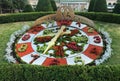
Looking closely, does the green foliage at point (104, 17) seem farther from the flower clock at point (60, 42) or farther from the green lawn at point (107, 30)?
the flower clock at point (60, 42)

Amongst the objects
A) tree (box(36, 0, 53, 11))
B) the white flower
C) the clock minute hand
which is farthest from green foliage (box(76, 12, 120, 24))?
the clock minute hand

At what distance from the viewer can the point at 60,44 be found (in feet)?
47.5

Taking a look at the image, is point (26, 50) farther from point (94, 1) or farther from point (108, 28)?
point (94, 1)

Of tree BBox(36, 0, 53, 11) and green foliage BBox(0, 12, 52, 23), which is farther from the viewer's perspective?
tree BBox(36, 0, 53, 11)

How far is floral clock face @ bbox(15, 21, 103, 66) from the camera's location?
13.7 m

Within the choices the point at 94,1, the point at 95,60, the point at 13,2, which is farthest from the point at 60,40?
the point at 13,2

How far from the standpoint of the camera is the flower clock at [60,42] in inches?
539

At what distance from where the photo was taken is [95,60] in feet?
44.2

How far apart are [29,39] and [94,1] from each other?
6.09 m

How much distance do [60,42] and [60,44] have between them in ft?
0.57

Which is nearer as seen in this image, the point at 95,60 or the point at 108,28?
the point at 95,60

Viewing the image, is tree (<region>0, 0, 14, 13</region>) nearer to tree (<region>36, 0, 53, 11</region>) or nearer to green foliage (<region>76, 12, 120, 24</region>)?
tree (<region>36, 0, 53, 11</region>)

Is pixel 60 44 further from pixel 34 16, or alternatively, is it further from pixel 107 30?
pixel 34 16

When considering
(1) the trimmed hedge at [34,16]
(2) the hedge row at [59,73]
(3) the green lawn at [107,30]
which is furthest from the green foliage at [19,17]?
(2) the hedge row at [59,73]
